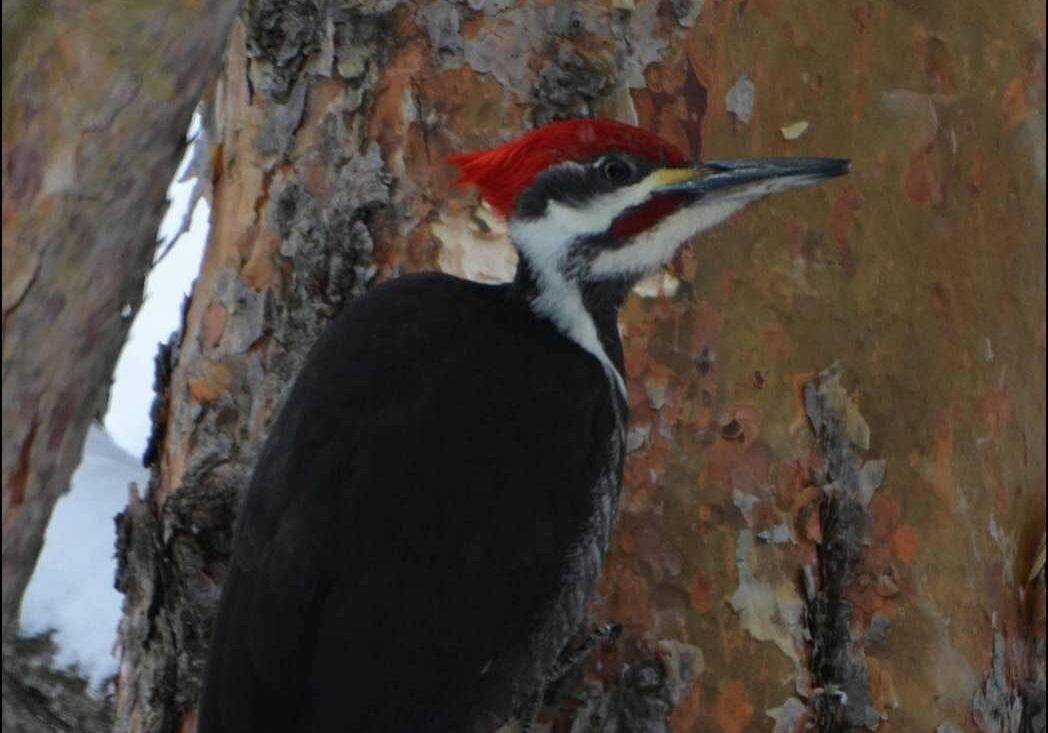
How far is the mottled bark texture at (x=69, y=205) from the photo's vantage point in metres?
1.83

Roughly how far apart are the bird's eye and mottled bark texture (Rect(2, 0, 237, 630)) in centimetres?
93

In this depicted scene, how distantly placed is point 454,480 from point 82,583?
1.59m

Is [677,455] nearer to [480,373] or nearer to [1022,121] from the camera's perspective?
[480,373]

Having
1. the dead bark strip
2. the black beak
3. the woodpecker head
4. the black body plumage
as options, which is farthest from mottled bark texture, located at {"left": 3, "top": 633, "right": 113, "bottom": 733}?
the black beak

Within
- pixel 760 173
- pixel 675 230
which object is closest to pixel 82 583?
pixel 675 230

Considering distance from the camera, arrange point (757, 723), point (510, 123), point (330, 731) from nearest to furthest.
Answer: point (330, 731) < point (757, 723) < point (510, 123)

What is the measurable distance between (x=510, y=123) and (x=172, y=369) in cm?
68

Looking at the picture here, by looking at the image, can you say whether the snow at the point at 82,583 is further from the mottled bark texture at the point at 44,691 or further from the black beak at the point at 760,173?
the black beak at the point at 760,173

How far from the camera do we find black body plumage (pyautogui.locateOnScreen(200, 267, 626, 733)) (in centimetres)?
253

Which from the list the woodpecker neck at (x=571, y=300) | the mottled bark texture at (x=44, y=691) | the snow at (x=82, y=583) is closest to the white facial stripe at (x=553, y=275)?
the woodpecker neck at (x=571, y=300)

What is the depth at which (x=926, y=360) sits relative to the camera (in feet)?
9.64

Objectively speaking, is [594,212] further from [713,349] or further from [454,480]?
[454,480]

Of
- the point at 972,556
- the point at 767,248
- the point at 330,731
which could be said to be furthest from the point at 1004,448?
the point at 330,731

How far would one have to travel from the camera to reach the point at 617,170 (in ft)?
9.12
